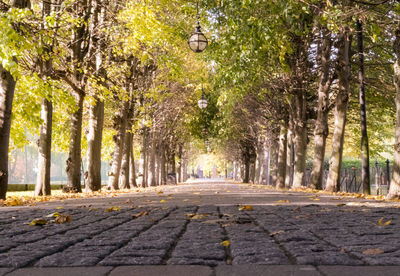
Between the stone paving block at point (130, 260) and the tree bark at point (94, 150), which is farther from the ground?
the tree bark at point (94, 150)

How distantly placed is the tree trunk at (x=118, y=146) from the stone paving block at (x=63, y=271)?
17.1 meters

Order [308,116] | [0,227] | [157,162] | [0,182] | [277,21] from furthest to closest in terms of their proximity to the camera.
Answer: [157,162] < [308,116] < [277,21] < [0,182] < [0,227]

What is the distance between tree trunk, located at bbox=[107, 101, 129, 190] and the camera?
1989 cm

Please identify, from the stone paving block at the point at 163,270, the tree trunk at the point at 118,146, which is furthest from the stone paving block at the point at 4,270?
the tree trunk at the point at 118,146

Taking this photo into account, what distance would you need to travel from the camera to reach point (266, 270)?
109 inches

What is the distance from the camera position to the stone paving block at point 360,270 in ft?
8.71

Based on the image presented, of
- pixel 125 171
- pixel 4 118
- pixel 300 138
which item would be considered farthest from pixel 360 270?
pixel 125 171

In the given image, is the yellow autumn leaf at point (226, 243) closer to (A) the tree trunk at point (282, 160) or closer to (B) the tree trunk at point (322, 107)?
(B) the tree trunk at point (322, 107)

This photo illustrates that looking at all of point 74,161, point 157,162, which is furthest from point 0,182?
point 157,162

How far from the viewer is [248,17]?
1208 centimetres

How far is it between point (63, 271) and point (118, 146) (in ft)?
57.0

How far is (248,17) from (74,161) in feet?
25.1

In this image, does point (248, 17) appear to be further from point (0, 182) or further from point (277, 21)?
point (0, 182)

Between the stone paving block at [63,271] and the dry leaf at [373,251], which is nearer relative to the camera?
the stone paving block at [63,271]
